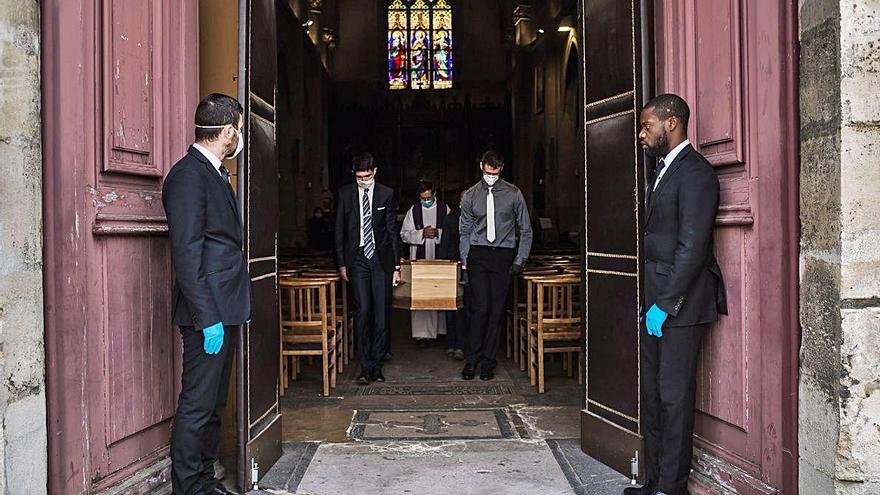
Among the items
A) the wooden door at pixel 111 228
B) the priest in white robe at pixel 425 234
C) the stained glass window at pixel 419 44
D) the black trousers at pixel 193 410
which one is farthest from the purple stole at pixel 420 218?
the stained glass window at pixel 419 44

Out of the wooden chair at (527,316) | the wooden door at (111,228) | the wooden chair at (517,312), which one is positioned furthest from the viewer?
the wooden chair at (517,312)

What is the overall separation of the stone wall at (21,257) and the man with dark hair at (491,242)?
398 cm

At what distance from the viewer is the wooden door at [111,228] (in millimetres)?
2715

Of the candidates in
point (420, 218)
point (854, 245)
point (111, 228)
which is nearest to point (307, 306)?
point (420, 218)

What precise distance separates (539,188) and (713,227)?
53.3ft

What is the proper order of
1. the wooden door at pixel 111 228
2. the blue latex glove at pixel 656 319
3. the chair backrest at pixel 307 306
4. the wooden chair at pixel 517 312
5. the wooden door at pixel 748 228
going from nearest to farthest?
the wooden door at pixel 111 228
the wooden door at pixel 748 228
the blue latex glove at pixel 656 319
the chair backrest at pixel 307 306
the wooden chair at pixel 517 312

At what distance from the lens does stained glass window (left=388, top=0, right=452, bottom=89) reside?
24.4 metres

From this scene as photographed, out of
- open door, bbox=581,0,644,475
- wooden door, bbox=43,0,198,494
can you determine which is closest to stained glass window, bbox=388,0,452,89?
open door, bbox=581,0,644,475

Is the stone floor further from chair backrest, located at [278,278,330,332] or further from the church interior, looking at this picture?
chair backrest, located at [278,278,330,332]

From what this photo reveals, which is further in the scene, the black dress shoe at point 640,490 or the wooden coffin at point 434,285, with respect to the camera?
the wooden coffin at point 434,285

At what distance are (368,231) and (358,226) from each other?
0.09 m

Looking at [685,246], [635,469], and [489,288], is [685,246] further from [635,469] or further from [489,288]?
[489,288]

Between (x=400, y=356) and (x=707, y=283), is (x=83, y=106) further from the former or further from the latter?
(x=400, y=356)

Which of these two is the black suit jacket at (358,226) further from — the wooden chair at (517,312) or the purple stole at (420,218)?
the purple stole at (420,218)
